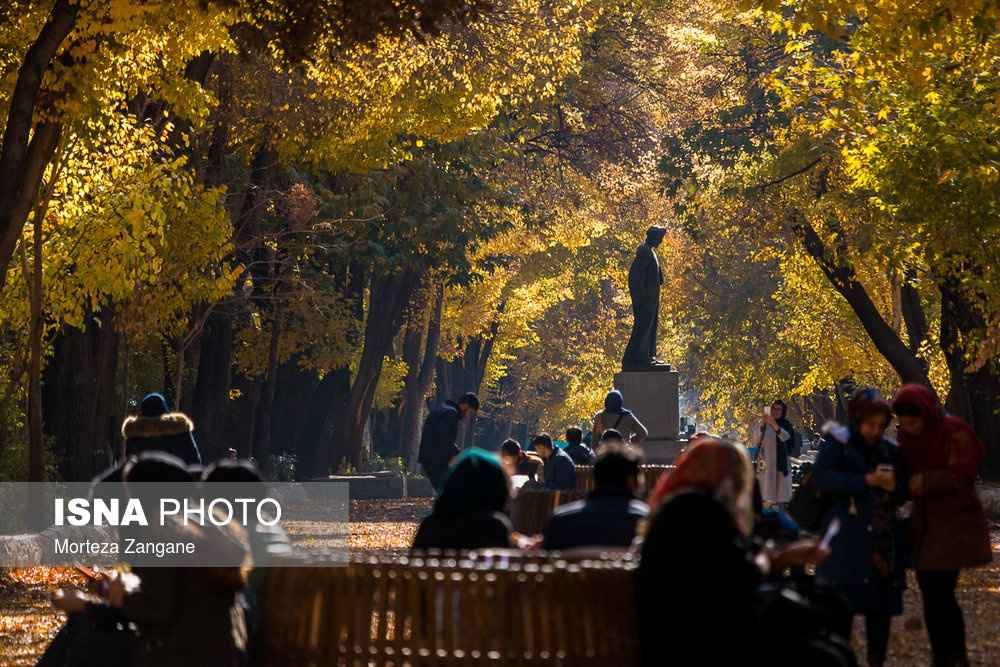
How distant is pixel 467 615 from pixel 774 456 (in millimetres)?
13336

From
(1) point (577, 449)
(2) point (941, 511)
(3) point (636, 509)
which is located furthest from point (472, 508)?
(1) point (577, 449)

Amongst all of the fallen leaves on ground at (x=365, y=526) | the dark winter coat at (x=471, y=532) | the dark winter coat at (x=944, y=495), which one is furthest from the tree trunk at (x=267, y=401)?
the dark winter coat at (x=471, y=532)

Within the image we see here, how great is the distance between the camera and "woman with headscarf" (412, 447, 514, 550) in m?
6.73

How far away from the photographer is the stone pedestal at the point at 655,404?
2789cm

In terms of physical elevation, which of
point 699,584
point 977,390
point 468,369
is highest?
point 468,369

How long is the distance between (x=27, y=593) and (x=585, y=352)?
Result: 4806cm

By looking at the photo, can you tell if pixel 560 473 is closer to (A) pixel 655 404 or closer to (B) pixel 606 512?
(B) pixel 606 512

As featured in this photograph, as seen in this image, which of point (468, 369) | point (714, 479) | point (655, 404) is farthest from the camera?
point (468, 369)

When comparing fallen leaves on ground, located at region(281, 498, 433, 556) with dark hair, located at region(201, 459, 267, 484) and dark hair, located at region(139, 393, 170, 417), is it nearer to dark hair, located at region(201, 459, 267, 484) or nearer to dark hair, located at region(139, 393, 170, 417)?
dark hair, located at region(139, 393, 170, 417)

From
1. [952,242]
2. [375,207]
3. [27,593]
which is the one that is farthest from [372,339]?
[27,593]

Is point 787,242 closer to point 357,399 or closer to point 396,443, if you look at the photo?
point 357,399

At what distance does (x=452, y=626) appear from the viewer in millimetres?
5707

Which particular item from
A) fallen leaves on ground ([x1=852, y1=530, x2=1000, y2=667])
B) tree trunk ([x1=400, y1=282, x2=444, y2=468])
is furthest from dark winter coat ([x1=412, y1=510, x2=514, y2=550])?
→ tree trunk ([x1=400, y1=282, x2=444, y2=468])

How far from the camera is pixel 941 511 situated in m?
8.66
